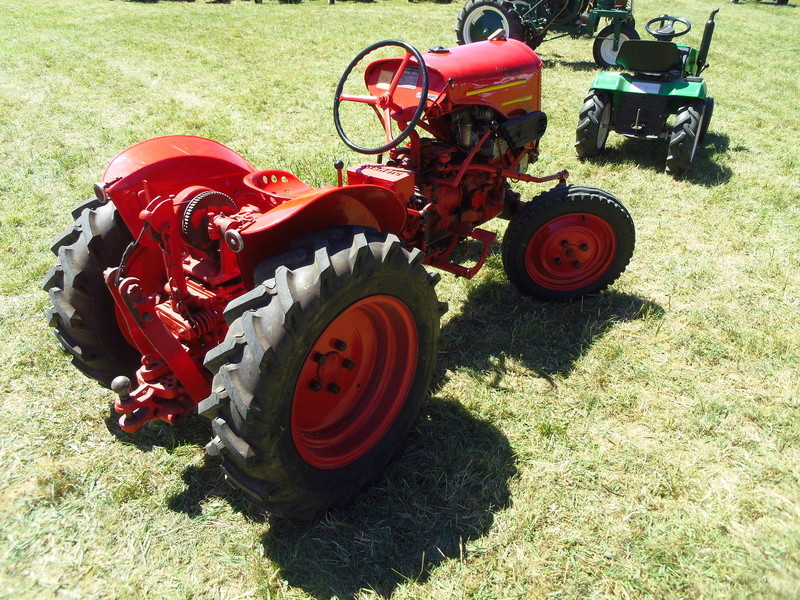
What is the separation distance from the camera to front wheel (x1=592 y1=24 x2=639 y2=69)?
1062 cm

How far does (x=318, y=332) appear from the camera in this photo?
1.96 metres

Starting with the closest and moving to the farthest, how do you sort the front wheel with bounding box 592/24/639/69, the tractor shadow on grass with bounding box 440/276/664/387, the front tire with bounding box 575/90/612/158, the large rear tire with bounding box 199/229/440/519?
the large rear tire with bounding box 199/229/440/519
the tractor shadow on grass with bounding box 440/276/664/387
the front tire with bounding box 575/90/612/158
the front wheel with bounding box 592/24/639/69

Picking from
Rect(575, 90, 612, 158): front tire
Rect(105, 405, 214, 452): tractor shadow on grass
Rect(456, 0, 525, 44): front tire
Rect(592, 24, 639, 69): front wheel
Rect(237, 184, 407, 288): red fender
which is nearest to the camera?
Rect(237, 184, 407, 288): red fender

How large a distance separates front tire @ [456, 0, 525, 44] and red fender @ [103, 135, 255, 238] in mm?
8540

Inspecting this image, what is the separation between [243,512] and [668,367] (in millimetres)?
2392

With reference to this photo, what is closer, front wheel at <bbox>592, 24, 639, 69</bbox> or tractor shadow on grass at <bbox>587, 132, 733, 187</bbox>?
tractor shadow on grass at <bbox>587, 132, 733, 187</bbox>

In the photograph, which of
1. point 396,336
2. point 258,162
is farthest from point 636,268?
point 258,162

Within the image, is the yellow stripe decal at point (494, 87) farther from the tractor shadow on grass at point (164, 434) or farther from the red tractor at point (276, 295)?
the tractor shadow on grass at point (164, 434)

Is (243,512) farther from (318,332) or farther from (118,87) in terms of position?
(118,87)

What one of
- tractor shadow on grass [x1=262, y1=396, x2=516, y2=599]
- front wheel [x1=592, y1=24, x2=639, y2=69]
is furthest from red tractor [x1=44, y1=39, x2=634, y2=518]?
front wheel [x1=592, y1=24, x2=639, y2=69]

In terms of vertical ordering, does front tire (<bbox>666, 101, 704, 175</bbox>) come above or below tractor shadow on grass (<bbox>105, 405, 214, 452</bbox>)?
above

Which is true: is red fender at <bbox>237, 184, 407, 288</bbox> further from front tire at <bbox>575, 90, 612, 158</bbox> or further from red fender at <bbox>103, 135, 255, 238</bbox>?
front tire at <bbox>575, 90, 612, 158</bbox>

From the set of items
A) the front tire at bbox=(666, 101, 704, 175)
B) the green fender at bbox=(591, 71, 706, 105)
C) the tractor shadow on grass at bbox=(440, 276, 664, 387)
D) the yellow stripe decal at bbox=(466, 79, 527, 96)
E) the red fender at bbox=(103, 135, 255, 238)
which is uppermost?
the yellow stripe decal at bbox=(466, 79, 527, 96)

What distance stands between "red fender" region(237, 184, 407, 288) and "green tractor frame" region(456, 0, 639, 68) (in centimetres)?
883
